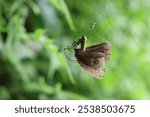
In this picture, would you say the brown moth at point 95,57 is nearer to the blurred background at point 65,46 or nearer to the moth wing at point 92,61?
the moth wing at point 92,61

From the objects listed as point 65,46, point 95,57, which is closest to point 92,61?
point 95,57

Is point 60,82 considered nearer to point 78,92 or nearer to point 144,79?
point 78,92

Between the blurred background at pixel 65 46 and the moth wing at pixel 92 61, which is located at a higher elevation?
the blurred background at pixel 65 46

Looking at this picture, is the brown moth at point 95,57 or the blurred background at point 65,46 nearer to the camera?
the brown moth at point 95,57

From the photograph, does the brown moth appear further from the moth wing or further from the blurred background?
the blurred background

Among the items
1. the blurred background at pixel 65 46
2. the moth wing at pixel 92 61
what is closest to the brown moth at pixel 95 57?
the moth wing at pixel 92 61

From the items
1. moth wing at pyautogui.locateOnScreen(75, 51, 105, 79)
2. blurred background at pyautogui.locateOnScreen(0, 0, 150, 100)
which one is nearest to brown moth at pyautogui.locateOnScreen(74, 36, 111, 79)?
moth wing at pyautogui.locateOnScreen(75, 51, 105, 79)

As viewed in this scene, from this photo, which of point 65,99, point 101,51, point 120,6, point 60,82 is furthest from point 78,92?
point 101,51
